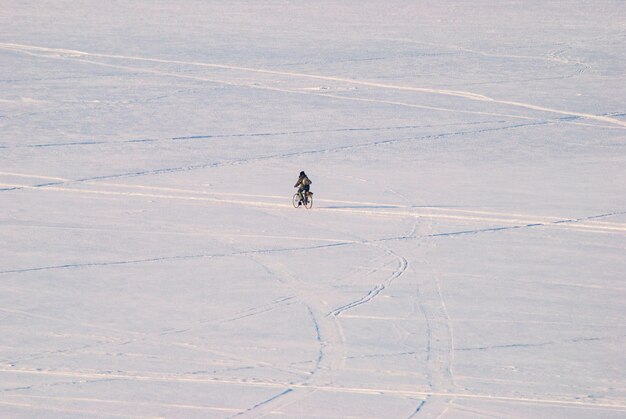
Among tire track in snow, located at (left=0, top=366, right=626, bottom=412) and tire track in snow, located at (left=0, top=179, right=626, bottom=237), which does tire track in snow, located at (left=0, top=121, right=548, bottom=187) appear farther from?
tire track in snow, located at (left=0, top=366, right=626, bottom=412)

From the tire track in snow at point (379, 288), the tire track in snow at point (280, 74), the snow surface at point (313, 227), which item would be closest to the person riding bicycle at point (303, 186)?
the snow surface at point (313, 227)

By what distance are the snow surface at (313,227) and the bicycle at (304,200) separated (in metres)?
0.17

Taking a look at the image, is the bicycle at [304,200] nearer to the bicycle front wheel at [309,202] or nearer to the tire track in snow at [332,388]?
the bicycle front wheel at [309,202]

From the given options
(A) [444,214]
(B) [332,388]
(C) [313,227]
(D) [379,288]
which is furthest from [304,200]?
(B) [332,388]

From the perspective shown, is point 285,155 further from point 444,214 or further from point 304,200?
point 444,214

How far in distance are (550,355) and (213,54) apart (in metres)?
21.8

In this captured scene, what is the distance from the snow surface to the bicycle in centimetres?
17

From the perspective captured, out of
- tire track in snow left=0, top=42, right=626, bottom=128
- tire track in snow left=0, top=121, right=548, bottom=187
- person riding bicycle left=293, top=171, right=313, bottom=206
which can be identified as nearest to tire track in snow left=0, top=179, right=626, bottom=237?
Result: person riding bicycle left=293, top=171, right=313, bottom=206

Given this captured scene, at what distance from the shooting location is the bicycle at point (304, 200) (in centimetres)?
1728

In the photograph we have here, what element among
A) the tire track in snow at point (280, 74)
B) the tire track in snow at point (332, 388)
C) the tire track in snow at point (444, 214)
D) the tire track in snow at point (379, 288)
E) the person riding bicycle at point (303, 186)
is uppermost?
the tire track in snow at point (280, 74)

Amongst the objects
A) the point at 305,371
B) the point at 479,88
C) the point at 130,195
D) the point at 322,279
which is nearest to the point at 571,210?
the point at 322,279

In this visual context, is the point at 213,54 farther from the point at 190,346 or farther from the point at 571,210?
the point at 190,346

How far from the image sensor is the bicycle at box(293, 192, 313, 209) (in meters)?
17.3

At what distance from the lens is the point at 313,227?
16344 millimetres
